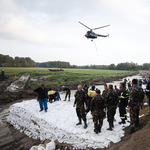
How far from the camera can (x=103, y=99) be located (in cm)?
497

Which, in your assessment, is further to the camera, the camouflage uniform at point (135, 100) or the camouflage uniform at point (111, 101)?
the camouflage uniform at point (111, 101)

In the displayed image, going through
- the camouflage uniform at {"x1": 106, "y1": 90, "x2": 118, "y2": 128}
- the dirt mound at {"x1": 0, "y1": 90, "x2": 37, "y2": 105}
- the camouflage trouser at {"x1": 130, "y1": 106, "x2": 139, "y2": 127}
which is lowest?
the dirt mound at {"x1": 0, "y1": 90, "x2": 37, "y2": 105}

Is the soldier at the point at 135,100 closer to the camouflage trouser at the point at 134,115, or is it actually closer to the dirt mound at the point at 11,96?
the camouflage trouser at the point at 134,115

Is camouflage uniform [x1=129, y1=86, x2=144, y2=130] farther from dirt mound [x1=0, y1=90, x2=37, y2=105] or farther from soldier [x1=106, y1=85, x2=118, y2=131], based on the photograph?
dirt mound [x1=0, y1=90, x2=37, y2=105]

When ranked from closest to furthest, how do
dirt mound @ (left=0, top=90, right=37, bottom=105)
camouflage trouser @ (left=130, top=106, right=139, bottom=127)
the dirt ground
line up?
1. the dirt ground
2. camouflage trouser @ (left=130, top=106, right=139, bottom=127)
3. dirt mound @ (left=0, top=90, right=37, bottom=105)

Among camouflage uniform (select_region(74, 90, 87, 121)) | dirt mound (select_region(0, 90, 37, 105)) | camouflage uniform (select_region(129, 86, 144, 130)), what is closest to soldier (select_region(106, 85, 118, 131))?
camouflage uniform (select_region(129, 86, 144, 130))

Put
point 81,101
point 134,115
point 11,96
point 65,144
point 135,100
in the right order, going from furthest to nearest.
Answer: point 11,96 < point 81,101 < point 65,144 < point 134,115 < point 135,100

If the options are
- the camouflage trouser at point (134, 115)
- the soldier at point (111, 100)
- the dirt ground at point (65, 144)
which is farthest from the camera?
the soldier at point (111, 100)

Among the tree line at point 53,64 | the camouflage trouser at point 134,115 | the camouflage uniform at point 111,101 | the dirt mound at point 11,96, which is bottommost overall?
the dirt mound at point 11,96

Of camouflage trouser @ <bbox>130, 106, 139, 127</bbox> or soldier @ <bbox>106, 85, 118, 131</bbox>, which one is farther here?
soldier @ <bbox>106, 85, 118, 131</bbox>

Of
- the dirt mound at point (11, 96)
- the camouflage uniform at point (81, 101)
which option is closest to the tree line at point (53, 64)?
the dirt mound at point (11, 96)

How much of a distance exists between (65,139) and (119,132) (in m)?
2.77

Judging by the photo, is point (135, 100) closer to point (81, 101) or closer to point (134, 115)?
point (134, 115)

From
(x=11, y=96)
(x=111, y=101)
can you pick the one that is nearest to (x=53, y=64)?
(x=11, y=96)
